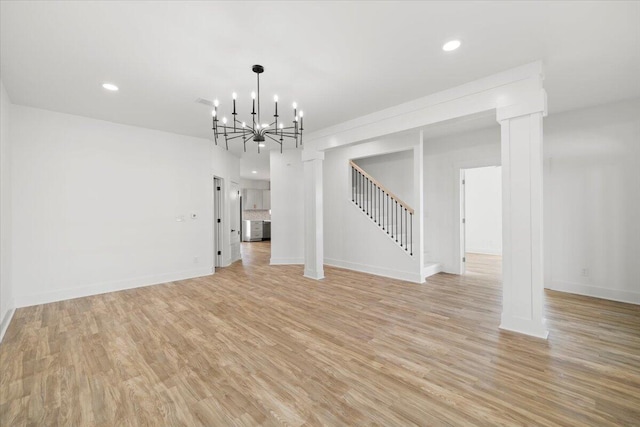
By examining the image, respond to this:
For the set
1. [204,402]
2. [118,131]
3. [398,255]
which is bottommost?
[204,402]

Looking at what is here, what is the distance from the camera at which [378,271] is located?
579cm

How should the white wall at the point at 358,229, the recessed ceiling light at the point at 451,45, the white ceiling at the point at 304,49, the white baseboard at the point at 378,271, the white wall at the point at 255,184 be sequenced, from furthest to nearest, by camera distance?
the white wall at the point at 255,184
the white wall at the point at 358,229
the white baseboard at the point at 378,271
the recessed ceiling light at the point at 451,45
the white ceiling at the point at 304,49

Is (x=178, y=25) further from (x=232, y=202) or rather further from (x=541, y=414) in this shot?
(x=232, y=202)

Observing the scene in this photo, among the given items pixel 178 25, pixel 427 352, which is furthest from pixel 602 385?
pixel 178 25

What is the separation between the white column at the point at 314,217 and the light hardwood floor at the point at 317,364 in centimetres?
142

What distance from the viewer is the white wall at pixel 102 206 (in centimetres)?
416

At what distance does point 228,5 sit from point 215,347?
10.1ft

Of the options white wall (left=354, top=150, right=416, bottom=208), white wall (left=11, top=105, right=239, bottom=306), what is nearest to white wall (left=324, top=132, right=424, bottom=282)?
white wall (left=354, top=150, right=416, bottom=208)

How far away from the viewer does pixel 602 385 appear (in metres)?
2.12

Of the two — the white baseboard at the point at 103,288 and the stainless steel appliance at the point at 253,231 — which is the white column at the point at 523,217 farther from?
the stainless steel appliance at the point at 253,231

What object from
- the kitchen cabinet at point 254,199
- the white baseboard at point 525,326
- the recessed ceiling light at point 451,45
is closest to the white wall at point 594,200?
the white baseboard at point 525,326

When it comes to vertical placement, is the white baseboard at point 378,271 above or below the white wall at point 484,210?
below

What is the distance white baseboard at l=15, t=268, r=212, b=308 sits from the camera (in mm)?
4148

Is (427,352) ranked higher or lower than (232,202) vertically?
lower
